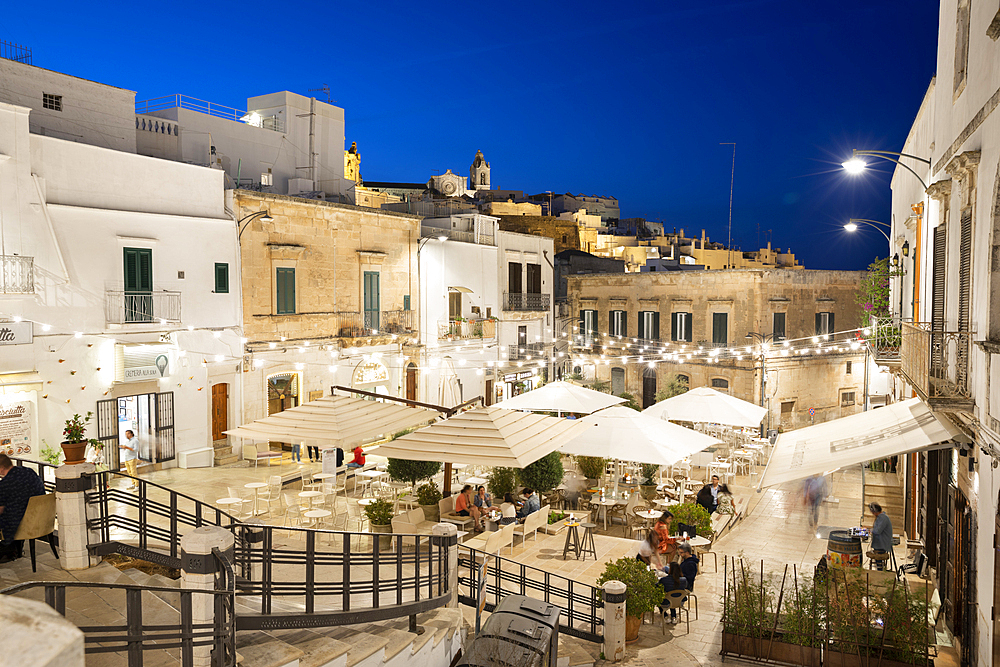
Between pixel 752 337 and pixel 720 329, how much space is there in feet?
5.05

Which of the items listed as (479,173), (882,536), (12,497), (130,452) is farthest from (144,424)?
(479,173)

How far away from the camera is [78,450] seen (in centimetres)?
945

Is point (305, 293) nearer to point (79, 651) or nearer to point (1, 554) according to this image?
point (1, 554)

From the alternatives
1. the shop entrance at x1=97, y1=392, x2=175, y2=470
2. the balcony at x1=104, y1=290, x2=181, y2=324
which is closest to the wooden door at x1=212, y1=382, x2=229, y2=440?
the shop entrance at x1=97, y1=392, x2=175, y2=470

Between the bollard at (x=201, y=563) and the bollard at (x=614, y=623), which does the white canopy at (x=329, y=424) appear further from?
the bollard at (x=201, y=563)

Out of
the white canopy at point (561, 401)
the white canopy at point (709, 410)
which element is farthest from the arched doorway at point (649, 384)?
the white canopy at point (561, 401)

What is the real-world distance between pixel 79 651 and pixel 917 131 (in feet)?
49.7

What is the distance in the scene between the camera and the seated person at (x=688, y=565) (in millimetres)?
10234

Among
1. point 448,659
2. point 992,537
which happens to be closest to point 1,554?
point 448,659

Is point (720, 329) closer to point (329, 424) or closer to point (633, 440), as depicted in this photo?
point (633, 440)

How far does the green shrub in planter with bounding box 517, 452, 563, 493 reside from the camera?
47.9ft

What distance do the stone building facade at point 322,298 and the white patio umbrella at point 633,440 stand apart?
1074cm

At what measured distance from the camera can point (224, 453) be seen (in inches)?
752

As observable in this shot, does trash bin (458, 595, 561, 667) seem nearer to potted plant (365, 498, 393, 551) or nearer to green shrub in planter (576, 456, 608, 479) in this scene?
potted plant (365, 498, 393, 551)
